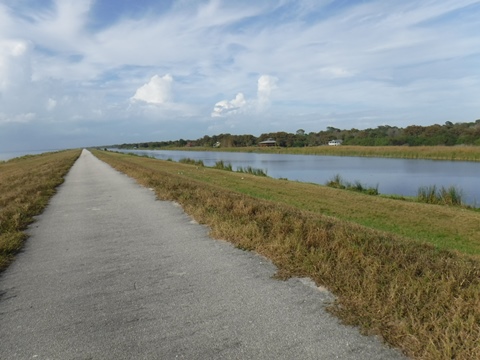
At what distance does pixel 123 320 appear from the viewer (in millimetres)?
3979

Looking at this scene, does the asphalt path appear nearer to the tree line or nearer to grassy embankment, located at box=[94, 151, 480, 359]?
grassy embankment, located at box=[94, 151, 480, 359]

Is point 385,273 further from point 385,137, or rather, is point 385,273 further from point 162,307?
point 385,137

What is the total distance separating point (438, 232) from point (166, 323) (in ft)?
30.5

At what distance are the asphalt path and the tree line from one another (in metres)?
79.0

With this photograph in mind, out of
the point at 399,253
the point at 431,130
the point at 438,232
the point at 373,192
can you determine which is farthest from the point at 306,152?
the point at 399,253

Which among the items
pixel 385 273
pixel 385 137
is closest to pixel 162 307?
pixel 385 273

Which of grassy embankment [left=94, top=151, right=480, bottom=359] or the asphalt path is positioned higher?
grassy embankment [left=94, top=151, right=480, bottom=359]

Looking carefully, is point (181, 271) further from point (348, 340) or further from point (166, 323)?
point (348, 340)

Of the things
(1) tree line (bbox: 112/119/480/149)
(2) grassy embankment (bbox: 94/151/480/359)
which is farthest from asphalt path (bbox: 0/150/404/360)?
(1) tree line (bbox: 112/119/480/149)

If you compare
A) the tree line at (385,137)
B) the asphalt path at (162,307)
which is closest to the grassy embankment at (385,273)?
the asphalt path at (162,307)

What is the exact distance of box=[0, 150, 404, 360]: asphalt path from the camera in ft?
11.0

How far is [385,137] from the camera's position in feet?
335

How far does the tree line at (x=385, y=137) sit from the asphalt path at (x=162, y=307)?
259ft

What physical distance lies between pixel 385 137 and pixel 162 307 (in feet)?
350
